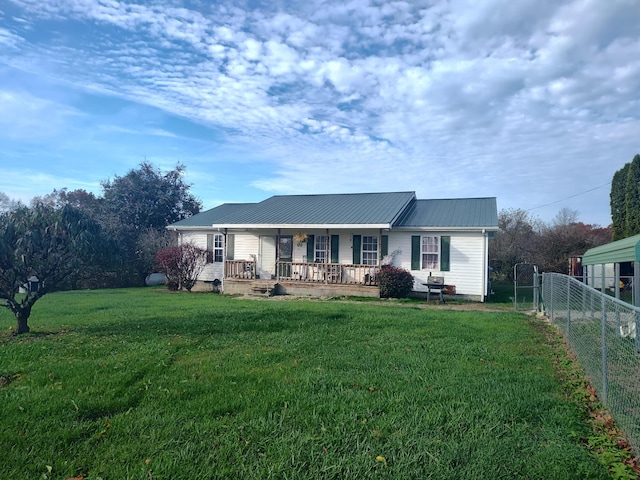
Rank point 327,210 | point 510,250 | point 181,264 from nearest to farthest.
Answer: point 327,210, point 181,264, point 510,250

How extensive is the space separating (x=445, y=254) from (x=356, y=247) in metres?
3.67

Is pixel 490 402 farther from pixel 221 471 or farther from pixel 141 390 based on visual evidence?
pixel 141 390

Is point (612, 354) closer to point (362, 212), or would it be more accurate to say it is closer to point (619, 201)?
point (362, 212)

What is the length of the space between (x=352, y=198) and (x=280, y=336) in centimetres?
1408

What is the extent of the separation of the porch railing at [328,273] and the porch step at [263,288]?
2.88ft

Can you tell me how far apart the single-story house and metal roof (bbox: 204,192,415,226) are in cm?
5

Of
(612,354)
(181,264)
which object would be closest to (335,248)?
(181,264)

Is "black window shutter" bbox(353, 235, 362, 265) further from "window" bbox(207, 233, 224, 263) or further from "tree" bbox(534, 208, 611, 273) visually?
"tree" bbox(534, 208, 611, 273)

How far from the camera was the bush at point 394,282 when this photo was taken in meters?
15.7

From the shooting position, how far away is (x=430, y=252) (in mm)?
16531

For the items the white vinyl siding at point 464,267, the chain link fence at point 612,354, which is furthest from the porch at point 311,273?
the chain link fence at point 612,354

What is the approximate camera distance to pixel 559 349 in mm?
7121

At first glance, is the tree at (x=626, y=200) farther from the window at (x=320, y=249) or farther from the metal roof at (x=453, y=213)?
the window at (x=320, y=249)

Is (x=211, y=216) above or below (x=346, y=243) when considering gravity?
above
